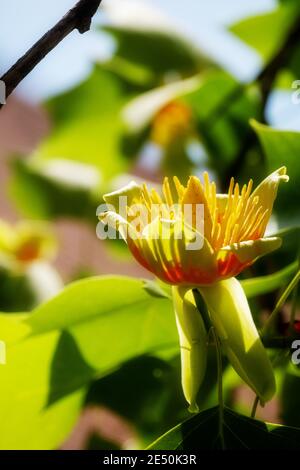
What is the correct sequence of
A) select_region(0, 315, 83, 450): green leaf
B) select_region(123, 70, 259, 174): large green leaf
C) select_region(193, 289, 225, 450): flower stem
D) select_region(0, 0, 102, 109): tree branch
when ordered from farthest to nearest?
select_region(123, 70, 259, 174): large green leaf → select_region(0, 315, 83, 450): green leaf → select_region(193, 289, 225, 450): flower stem → select_region(0, 0, 102, 109): tree branch

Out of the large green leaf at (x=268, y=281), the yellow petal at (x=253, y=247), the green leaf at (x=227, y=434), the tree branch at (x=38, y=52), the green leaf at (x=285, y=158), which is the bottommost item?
the green leaf at (x=227, y=434)

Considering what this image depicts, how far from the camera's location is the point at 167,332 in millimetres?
537

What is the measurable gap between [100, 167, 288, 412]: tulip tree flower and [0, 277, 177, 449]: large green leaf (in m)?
0.09

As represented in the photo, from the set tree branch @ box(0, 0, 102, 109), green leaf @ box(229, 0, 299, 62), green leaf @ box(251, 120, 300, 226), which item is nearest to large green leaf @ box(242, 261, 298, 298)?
green leaf @ box(251, 120, 300, 226)

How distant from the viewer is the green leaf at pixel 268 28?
2.59ft

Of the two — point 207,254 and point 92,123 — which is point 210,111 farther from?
point 207,254

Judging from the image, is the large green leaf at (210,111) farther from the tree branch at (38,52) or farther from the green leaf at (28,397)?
A: the tree branch at (38,52)

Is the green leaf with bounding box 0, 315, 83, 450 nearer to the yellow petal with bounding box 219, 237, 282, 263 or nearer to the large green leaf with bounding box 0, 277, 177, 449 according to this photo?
the large green leaf with bounding box 0, 277, 177, 449

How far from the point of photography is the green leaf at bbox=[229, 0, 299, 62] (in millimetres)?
791

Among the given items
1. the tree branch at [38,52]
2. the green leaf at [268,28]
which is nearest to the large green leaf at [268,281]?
the tree branch at [38,52]

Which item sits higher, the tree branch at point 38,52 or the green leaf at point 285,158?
the tree branch at point 38,52

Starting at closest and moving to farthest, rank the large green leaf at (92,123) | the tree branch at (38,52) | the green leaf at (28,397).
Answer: the tree branch at (38,52)
the green leaf at (28,397)
the large green leaf at (92,123)

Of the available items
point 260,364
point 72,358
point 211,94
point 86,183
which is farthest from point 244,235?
point 86,183

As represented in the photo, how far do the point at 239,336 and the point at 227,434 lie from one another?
0.06m
